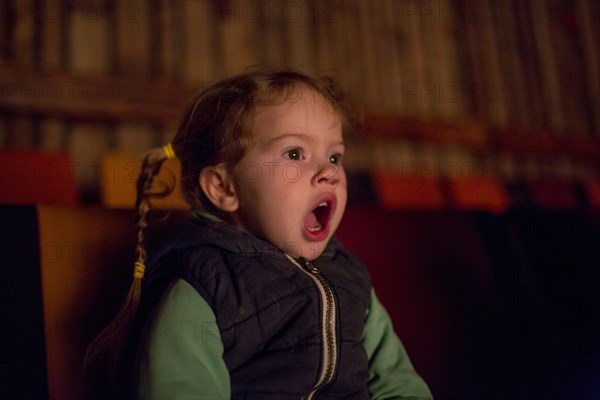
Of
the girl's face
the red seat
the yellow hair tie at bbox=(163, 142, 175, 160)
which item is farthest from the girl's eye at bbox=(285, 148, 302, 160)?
the red seat

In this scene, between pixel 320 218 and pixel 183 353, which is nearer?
pixel 183 353

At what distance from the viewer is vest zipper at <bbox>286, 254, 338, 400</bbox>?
794 mm

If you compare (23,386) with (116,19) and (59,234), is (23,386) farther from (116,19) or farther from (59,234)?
(116,19)

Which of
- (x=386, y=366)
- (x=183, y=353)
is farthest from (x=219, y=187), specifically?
(x=386, y=366)

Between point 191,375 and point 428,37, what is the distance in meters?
2.16

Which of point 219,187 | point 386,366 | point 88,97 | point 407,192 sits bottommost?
point 386,366

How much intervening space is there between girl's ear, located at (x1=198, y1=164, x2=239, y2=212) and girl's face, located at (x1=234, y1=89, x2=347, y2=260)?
0.06 ft

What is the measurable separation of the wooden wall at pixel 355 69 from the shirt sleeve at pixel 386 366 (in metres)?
1.02

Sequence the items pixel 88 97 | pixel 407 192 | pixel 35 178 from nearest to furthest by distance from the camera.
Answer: pixel 35 178 → pixel 88 97 → pixel 407 192

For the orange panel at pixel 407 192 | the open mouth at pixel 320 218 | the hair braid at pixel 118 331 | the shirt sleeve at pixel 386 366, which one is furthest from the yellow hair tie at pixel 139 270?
the orange panel at pixel 407 192

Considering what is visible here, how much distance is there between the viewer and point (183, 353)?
2.30ft

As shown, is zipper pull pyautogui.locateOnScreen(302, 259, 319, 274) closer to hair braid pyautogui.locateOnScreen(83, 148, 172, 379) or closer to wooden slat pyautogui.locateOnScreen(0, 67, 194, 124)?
hair braid pyautogui.locateOnScreen(83, 148, 172, 379)

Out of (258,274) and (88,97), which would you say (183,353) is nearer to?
(258,274)

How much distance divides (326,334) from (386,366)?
192 mm
